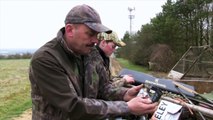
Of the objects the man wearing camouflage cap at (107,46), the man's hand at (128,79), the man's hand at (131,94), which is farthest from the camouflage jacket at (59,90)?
the man wearing camouflage cap at (107,46)

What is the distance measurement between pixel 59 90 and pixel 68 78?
0.40ft

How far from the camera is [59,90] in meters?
2.59

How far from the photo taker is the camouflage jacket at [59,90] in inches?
102

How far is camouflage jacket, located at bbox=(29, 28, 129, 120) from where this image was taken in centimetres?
259

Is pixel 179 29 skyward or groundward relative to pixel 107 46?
groundward

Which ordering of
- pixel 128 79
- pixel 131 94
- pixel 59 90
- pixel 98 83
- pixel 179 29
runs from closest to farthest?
1. pixel 59 90
2. pixel 98 83
3. pixel 131 94
4. pixel 128 79
5. pixel 179 29

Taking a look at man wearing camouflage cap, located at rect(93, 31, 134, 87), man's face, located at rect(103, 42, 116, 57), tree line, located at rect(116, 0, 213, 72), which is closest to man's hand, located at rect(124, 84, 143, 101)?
man wearing camouflage cap, located at rect(93, 31, 134, 87)

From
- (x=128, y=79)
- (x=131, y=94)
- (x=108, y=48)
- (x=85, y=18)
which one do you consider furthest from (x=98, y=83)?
(x=108, y=48)

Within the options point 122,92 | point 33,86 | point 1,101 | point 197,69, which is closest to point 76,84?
point 33,86

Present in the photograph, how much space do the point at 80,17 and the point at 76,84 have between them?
1.45 ft

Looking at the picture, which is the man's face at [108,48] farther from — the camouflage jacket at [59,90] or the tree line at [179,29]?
the tree line at [179,29]

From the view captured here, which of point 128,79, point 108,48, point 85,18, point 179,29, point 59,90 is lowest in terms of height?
point 179,29

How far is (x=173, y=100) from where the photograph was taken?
3.17 m

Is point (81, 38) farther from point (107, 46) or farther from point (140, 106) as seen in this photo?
point (107, 46)
